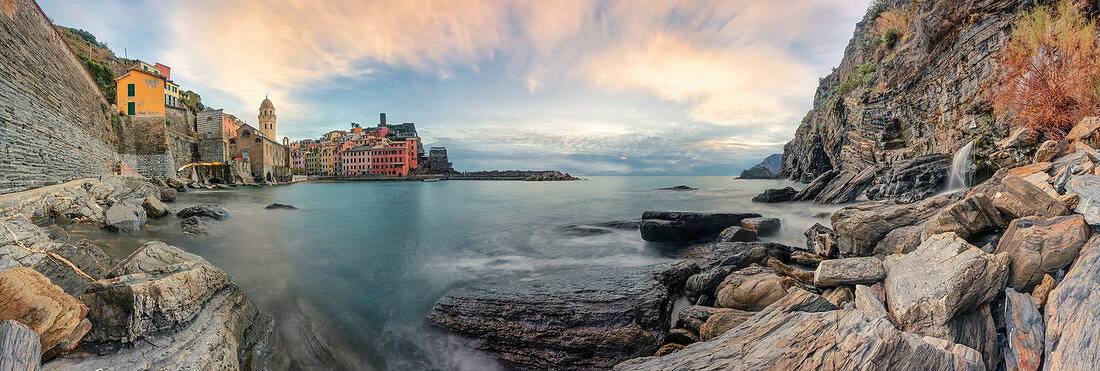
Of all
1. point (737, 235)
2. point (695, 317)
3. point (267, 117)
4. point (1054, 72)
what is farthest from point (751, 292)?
point (267, 117)

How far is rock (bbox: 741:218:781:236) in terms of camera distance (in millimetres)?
9156

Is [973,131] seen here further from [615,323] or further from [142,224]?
[142,224]

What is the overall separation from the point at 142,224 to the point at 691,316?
49.1 ft

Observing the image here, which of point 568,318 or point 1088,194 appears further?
point 568,318

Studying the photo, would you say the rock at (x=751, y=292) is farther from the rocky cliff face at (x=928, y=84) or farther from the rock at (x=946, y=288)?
the rocky cliff face at (x=928, y=84)

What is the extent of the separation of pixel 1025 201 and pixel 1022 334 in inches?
85.8

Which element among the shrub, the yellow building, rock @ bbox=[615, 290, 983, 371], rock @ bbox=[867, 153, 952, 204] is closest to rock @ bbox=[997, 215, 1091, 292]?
rock @ bbox=[615, 290, 983, 371]

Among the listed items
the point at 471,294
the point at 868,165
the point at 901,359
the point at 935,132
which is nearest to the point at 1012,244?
the point at 901,359

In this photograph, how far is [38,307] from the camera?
2.36 m

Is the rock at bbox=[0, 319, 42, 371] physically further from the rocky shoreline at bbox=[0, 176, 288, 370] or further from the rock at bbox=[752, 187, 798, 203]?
the rock at bbox=[752, 187, 798, 203]

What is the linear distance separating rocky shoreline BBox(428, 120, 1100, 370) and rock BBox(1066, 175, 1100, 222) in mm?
→ 19

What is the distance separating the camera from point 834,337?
85.0 inches

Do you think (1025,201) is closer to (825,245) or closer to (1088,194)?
(1088,194)

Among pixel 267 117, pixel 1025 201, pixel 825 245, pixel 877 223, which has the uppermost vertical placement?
pixel 267 117
